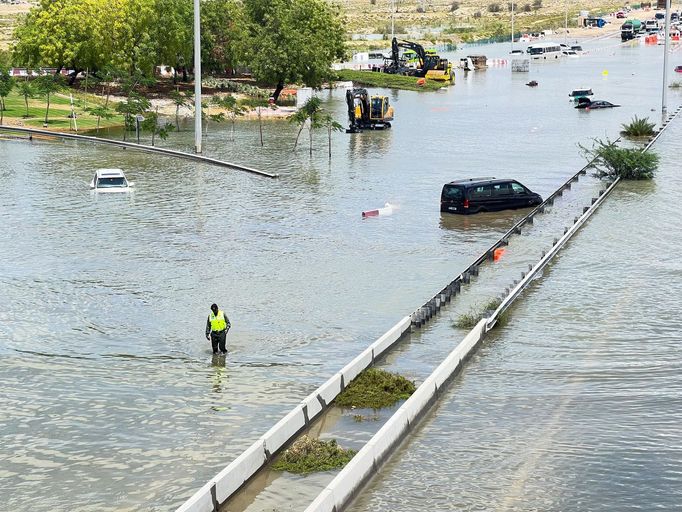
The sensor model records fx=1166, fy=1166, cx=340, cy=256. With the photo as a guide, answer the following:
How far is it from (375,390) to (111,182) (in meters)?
29.5

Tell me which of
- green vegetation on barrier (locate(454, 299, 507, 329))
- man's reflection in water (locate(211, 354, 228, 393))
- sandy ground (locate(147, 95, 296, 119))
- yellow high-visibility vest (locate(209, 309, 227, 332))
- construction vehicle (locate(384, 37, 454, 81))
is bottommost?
man's reflection in water (locate(211, 354, 228, 393))

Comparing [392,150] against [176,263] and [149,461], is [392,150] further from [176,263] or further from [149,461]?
[149,461]

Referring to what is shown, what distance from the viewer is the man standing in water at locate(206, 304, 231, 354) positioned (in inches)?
1046

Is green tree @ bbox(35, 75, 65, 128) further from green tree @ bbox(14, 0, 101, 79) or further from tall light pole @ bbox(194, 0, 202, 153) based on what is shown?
tall light pole @ bbox(194, 0, 202, 153)

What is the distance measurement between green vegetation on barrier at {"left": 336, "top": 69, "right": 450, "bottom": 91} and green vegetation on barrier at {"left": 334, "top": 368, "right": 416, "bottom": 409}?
299ft

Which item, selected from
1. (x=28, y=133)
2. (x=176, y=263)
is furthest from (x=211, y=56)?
(x=176, y=263)

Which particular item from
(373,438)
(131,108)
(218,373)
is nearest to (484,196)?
(218,373)

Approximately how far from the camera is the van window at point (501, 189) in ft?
152

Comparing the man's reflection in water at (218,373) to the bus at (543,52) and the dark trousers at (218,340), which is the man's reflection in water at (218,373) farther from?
the bus at (543,52)

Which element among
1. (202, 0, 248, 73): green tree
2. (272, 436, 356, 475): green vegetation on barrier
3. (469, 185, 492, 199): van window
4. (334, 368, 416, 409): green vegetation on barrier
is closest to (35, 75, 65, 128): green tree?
(202, 0, 248, 73): green tree

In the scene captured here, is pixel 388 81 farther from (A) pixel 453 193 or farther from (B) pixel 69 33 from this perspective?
(A) pixel 453 193

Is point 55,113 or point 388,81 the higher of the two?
point 388,81

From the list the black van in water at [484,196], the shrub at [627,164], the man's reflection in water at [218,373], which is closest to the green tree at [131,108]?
the shrub at [627,164]

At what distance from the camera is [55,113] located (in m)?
79.7
